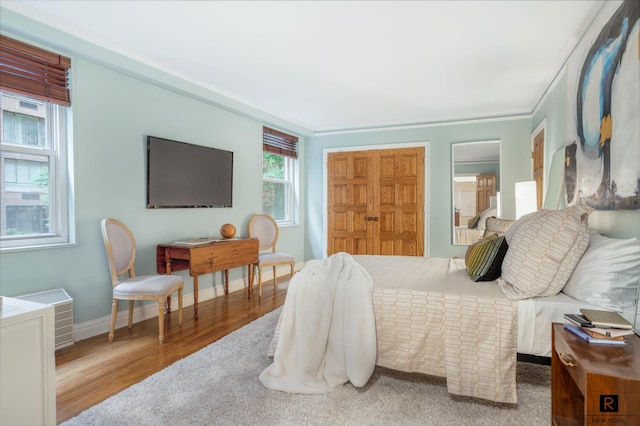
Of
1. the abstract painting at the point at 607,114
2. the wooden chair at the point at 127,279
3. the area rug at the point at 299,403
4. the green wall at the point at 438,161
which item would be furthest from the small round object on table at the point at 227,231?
the abstract painting at the point at 607,114

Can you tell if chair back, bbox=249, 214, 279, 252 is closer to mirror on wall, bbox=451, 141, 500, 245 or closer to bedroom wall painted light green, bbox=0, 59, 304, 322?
bedroom wall painted light green, bbox=0, 59, 304, 322

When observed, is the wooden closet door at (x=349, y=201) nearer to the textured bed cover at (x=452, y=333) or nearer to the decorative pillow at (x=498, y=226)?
the decorative pillow at (x=498, y=226)

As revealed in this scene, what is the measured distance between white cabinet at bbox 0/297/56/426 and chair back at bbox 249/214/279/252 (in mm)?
3308

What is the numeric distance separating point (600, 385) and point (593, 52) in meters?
2.26

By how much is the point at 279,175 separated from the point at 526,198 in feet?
→ 11.5

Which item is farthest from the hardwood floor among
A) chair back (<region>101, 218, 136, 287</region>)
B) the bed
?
the bed

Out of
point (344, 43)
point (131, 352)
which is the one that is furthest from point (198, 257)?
point (344, 43)

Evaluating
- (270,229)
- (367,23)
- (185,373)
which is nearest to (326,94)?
(367,23)

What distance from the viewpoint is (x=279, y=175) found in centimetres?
572

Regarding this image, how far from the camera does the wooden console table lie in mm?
3318

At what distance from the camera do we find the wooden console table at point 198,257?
3.32 meters

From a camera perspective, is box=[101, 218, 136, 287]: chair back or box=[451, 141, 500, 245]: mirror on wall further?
box=[451, 141, 500, 245]: mirror on wall

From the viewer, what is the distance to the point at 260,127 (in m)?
5.06

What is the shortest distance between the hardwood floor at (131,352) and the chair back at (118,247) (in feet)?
1.64
